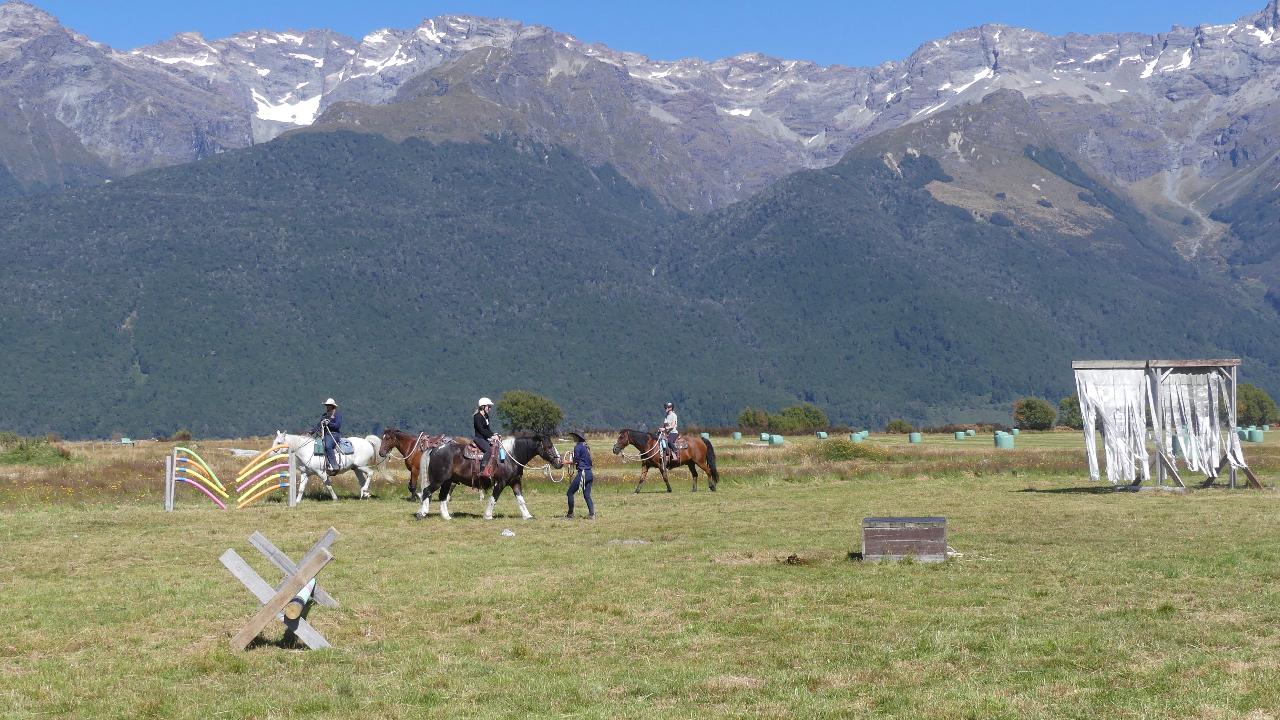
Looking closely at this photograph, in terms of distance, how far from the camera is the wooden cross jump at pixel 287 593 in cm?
1559

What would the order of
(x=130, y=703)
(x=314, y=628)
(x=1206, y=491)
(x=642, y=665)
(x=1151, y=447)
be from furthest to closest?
(x=1151, y=447) → (x=1206, y=491) → (x=314, y=628) → (x=642, y=665) → (x=130, y=703)

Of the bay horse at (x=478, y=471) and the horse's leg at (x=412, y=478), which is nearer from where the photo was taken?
the bay horse at (x=478, y=471)

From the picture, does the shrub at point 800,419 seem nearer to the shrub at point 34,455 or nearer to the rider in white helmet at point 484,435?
the shrub at point 34,455

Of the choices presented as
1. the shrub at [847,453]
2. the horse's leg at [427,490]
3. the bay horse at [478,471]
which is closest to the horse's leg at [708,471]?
the bay horse at [478,471]

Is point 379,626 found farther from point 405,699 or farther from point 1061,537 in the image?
point 1061,537

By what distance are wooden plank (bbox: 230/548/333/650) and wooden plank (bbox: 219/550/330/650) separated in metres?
0.16

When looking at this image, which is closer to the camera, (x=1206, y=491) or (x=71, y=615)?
(x=71, y=615)

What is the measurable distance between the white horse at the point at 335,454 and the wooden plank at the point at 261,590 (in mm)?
23238

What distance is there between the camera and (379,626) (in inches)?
705

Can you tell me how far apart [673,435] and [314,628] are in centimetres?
2904

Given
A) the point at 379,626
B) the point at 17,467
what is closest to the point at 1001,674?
the point at 379,626

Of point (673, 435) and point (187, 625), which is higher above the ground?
point (673, 435)

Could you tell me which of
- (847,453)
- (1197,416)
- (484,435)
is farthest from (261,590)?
(847,453)

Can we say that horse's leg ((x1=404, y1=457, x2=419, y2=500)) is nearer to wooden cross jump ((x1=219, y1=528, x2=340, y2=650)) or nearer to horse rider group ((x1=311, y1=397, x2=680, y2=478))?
horse rider group ((x1=311, y1=397, x2=680, y2=478))
